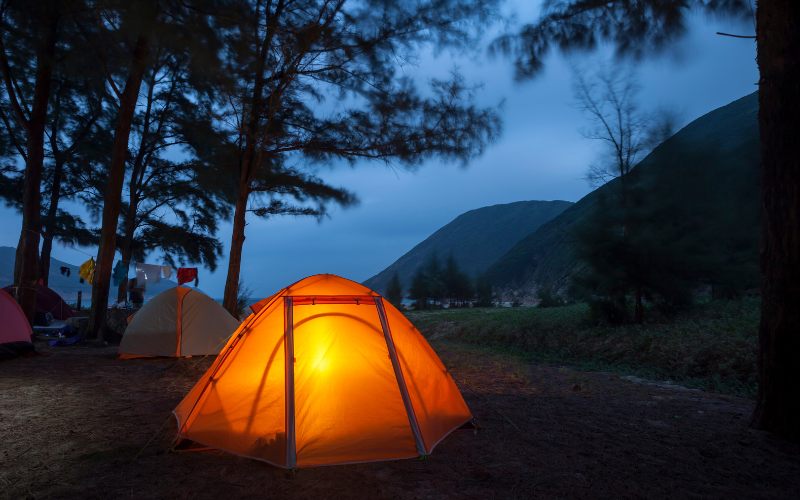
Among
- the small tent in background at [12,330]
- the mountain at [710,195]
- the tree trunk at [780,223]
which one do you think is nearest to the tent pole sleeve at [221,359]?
the tree trunk at [780,223]

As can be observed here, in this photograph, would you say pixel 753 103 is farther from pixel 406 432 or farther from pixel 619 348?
pixel 406 432

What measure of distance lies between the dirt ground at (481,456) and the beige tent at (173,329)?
309cm

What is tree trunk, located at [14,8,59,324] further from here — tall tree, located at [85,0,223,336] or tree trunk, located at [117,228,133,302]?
tree trunk, located at [117,228,133,302]

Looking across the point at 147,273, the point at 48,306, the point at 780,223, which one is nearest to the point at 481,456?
the point at 780,223

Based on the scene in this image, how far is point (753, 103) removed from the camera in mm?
43312

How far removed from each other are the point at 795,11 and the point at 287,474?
5773 millimetres

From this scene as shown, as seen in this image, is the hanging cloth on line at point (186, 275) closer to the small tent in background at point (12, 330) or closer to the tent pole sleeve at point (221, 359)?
the small tent in background at point (12, 330)

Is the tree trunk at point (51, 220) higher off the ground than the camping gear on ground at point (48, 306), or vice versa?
the tree trunk at point (51, 220)

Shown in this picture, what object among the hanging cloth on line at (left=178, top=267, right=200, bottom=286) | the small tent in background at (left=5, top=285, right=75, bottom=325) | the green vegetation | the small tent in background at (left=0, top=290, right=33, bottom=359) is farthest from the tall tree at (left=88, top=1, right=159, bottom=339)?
the green vegetation

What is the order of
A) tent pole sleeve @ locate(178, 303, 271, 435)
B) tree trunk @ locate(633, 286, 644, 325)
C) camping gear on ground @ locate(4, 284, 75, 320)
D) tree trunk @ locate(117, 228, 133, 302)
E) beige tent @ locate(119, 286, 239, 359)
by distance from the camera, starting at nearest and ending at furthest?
tent pole sleeve @ locate(178, 303, 271, 435) < beige tent @ locate(119, 286, 239, 359) < tree trunk @ locate(633, 286, 644, 325) < camping gear on ground @ locate(4, 284, 75, 320) < tree trunk @ locate(117, 228, 133, 302)

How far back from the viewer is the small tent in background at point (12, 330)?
8719mm

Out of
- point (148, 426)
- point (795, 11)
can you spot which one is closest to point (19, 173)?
point (148, 426)

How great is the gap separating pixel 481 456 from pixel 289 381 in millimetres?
1646

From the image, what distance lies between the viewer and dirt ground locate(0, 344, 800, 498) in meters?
3.25
